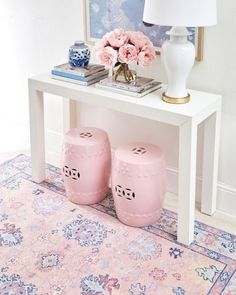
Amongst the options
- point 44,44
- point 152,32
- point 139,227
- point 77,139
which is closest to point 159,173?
point 139,227

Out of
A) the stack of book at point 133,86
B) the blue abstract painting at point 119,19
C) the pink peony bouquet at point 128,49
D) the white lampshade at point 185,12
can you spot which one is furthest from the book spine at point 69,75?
the white lampshade at point 185,12

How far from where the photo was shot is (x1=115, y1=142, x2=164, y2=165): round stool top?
222cm

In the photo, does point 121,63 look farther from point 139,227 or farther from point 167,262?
point 167,262

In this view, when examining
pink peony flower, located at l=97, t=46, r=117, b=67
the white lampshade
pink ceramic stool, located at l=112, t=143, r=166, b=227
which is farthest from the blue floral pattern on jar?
the white lampshade

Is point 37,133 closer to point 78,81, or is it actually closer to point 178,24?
point 78,81

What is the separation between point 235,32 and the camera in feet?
7.07

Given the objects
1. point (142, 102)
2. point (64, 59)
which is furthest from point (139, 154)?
point (64, 59)

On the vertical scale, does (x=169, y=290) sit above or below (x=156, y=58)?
below

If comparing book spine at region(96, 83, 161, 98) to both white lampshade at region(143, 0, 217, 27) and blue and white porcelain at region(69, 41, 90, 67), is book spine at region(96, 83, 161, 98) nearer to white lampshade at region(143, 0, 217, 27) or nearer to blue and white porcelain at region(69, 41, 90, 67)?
blue and white porcelain at region(69, 41, 90, 67)

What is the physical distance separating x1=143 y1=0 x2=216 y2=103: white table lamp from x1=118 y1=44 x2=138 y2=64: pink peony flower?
146mm

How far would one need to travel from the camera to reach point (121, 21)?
8.07ft

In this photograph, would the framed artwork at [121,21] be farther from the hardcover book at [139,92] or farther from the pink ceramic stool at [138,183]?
the pink ceramic stool at [138,183]

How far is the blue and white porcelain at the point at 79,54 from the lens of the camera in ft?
7.93

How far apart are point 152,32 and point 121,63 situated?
0.90 feet
